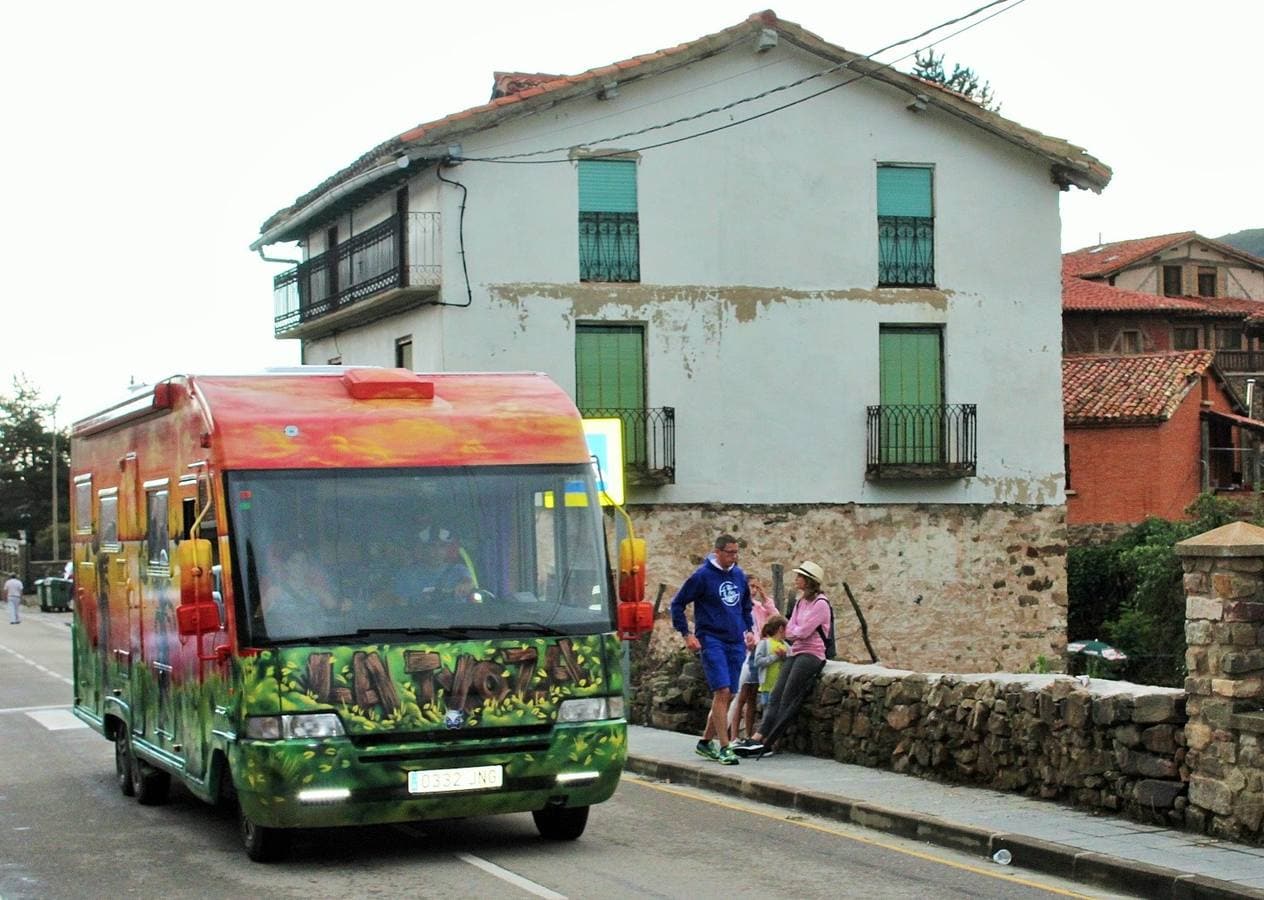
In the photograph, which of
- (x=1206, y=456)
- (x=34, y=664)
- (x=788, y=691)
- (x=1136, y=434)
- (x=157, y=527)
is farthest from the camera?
(x=1206, y=456)

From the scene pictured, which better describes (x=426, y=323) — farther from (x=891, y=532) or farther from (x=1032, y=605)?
(x=1032, y=605)

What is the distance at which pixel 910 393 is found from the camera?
32781 millimetres

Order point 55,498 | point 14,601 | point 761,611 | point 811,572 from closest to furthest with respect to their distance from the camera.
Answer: point 811,572, point 761,611, point 14,601, point 55,498

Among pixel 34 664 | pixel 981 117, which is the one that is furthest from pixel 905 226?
pixel 34 664

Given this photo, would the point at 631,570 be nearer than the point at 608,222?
Yes

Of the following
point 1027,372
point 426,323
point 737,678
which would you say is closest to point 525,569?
point 737,678

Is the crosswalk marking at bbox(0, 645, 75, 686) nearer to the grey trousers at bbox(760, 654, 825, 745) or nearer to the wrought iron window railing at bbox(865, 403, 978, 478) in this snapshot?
the wrought iron window railing at bbox(865, 403, 978, 478)

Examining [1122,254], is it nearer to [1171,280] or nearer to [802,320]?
[1171,280]

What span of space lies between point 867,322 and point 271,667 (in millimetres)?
23420

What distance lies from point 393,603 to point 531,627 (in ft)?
2.61

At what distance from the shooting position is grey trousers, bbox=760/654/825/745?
14898 mm

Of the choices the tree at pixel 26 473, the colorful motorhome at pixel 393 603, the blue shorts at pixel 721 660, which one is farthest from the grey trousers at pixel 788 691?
the tree at pixel 26 473

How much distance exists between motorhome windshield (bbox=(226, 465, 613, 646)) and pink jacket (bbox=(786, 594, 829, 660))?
14.0ft

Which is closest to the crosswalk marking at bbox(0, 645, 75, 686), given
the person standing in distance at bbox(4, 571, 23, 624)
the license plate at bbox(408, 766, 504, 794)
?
the person standing in distance at bbox(4, 571, 23, 624)
